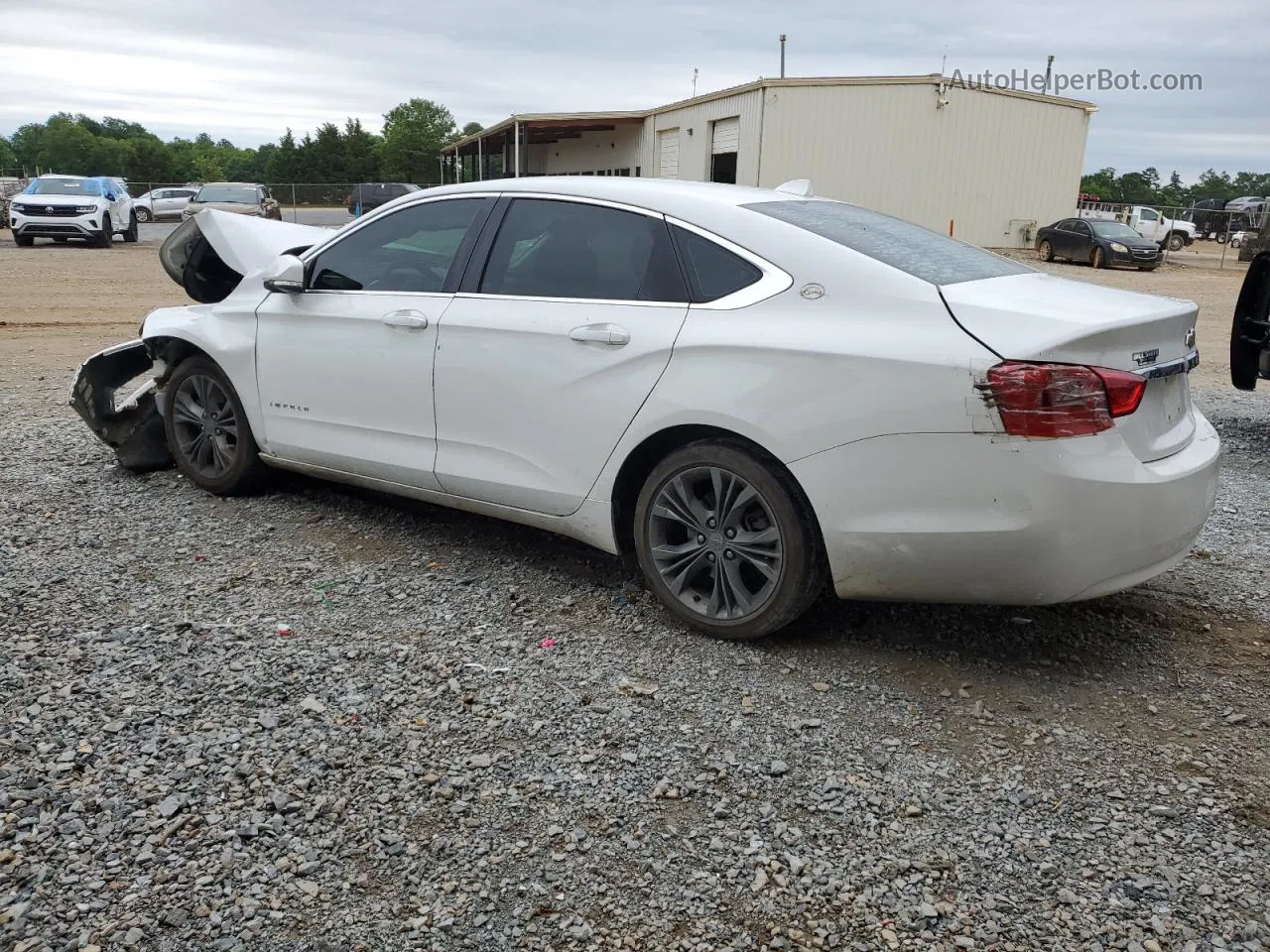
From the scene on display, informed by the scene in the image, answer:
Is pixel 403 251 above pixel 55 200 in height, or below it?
above

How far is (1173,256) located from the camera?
34094 millimetres

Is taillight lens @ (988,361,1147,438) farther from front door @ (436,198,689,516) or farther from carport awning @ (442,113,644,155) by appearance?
carport awning @ (442,113,644,155)

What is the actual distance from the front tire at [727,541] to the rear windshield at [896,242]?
2.70ft

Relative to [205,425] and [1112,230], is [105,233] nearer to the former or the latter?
[205,425]

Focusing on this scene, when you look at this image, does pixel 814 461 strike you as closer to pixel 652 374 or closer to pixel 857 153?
pixel 652 374

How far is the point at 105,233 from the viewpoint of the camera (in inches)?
1057

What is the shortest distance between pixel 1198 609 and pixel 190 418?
475cm

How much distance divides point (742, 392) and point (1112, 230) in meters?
27.5

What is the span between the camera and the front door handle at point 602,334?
3877 millimetres

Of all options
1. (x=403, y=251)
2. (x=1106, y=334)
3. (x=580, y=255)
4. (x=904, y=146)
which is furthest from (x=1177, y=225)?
(x=1106, y=334)

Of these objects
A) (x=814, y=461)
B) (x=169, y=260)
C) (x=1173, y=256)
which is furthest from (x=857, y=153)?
(x=814, y=461)

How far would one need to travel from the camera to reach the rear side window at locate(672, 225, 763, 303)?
12.3 feet

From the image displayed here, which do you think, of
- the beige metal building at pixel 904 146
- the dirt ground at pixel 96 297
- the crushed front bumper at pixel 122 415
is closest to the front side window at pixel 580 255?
the crushed front bumper at pixel 122 415

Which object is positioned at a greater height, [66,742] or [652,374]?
[652,374]
